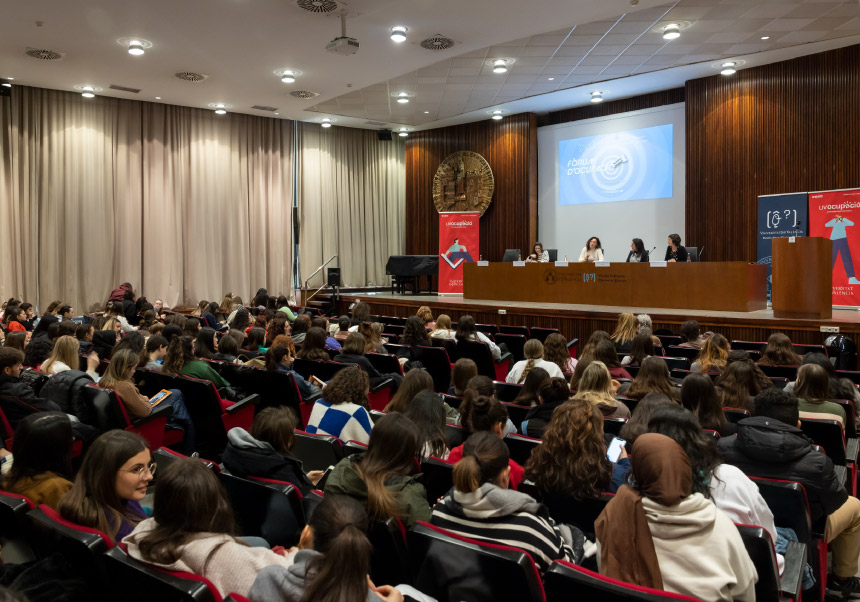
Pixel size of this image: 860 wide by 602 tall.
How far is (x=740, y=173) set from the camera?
10.7 metres

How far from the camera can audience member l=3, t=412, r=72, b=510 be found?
2.30 meters

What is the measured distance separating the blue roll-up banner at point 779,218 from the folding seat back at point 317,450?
8.80 m

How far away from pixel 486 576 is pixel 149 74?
401 inches

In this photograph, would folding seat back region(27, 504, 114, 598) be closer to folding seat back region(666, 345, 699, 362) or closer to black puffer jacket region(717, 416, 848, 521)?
black puffer jacket region(717, 416, 848, 521)

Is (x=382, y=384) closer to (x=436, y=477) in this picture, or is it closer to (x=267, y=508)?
(x=436, y=477)

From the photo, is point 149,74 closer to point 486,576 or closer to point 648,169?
point 648,169

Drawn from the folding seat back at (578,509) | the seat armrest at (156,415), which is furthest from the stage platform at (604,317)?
the folding seat back at (578,509)

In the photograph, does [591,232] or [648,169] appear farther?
[591,232]

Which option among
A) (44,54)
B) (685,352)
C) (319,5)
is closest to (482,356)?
(685,352)

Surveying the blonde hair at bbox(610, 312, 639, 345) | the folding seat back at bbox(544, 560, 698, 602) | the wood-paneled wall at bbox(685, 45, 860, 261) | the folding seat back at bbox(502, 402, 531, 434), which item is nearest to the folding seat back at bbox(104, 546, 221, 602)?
the folding seat back at bbox(544, 560, 698, 602)

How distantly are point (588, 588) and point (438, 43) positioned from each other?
26.1 ft

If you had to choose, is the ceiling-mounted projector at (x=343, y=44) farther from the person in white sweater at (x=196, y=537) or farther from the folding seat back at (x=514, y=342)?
the person in white sweater at (x=196, y=537)

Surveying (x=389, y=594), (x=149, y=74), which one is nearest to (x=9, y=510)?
(x=389, y=594)

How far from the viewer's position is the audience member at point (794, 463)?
2.58 m
